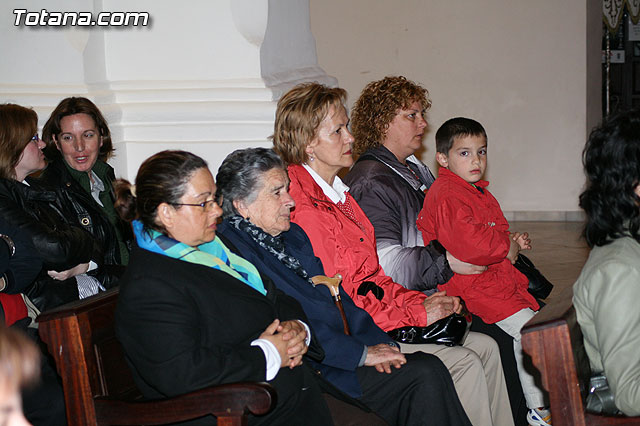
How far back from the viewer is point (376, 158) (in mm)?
3818

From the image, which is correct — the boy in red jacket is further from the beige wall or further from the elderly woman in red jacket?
the beige wall

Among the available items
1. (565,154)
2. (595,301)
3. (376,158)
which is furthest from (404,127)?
(565,154)

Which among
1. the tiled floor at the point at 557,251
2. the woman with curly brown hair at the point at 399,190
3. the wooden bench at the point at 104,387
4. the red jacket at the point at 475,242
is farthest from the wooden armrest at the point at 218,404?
the tiled floor at the point at 557,251

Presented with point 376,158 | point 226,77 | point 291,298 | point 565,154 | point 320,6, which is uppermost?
point 320,6

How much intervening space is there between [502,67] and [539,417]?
23.8 ft

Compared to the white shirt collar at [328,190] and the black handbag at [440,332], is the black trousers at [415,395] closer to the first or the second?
the black handbag at [440,332]

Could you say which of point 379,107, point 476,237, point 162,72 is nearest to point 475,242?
point 476,237

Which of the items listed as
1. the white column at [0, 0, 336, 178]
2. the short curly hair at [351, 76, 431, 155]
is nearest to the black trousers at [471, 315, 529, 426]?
the short curly hair at [351, 76, 431, 155]

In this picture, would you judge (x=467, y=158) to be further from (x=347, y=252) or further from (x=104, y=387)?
(x=104, y=387)

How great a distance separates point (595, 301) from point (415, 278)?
56.7 inches

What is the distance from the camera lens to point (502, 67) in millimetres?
9844

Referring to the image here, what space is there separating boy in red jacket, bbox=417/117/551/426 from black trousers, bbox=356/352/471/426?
85cm

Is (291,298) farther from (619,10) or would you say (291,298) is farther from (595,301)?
(619,10)

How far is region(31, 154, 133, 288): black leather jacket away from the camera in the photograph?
11.5ft
